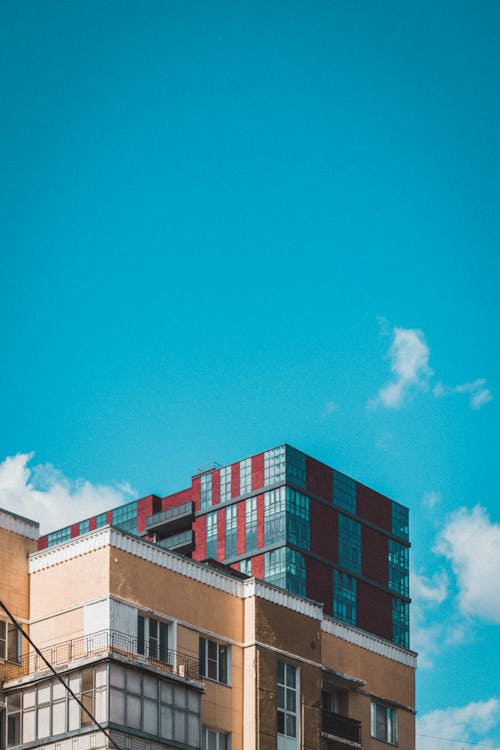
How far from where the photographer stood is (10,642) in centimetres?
5553

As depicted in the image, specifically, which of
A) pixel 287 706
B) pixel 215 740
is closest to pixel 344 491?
pixel 287 706

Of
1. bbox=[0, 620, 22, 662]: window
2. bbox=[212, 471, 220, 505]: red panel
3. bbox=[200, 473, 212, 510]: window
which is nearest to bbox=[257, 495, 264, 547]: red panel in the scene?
bbox=[212, 471, 220, 505]: red panel

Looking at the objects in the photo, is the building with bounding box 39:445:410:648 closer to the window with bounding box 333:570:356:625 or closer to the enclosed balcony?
the window with bounding box 333:570:356:625

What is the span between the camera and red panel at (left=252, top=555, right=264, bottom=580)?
164m

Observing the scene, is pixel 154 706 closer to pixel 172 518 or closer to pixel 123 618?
pixel 123 618

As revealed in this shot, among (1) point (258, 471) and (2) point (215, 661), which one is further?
(1) point (258, 471)

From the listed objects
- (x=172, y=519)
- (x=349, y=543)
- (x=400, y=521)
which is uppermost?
(x=400, y=521)

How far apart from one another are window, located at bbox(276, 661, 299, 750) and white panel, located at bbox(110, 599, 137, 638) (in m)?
8.32

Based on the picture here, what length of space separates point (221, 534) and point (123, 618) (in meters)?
114

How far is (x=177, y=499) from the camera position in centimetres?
17425

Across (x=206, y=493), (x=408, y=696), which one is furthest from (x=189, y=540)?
(x=408, y=696)

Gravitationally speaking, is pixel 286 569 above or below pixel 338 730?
above

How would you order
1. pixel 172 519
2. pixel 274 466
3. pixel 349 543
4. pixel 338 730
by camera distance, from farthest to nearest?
pixel 172 519
pixel 349 543
pixel 274 466
pixel 338 730

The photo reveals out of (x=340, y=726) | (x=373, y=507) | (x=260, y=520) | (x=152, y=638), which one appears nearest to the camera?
(x=152, y=638)
